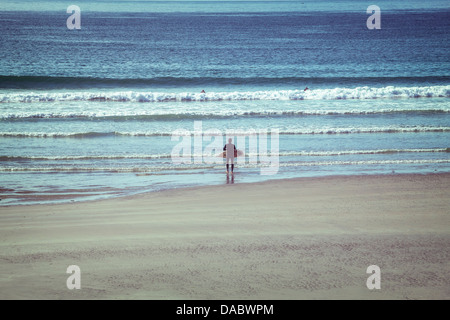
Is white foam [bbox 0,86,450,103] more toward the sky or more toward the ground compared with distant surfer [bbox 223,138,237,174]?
more toward the sky

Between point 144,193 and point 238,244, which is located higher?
point 144,193

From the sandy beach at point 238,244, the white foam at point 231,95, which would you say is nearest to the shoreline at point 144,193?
the sandy beach at point 238,244

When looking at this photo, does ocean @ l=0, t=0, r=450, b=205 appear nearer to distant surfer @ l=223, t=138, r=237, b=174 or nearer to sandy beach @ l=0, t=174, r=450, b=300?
distant surfer @ l=223, t=138, r=237, b=174

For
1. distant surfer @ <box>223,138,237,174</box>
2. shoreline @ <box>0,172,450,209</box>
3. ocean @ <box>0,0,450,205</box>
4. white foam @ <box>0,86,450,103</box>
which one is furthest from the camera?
white foam @ <box>0,86,450,103</box>

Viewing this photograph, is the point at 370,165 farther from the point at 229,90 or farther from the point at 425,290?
the point at 229,90

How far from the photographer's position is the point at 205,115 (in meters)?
24.3

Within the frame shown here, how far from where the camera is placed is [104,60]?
150 ft

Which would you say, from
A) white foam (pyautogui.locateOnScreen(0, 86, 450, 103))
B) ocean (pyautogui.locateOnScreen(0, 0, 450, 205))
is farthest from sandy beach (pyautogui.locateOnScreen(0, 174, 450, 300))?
white foam (pyautogui.locateOnScreen(0, 86, 450, 103))

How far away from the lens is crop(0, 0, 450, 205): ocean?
15.9 meters
